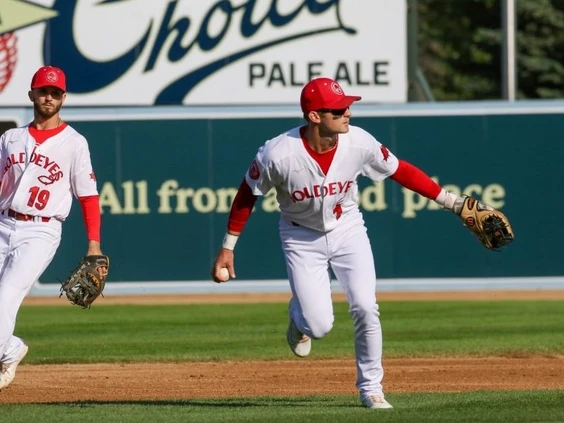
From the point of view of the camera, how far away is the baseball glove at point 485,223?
7.37 m

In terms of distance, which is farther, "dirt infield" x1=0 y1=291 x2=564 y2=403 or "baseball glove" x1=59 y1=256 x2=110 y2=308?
"dirt infield" x1=0 y1=291 x2=564 y2=403

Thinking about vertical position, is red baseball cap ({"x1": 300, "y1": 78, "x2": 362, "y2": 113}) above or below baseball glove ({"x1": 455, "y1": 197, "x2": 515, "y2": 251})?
above

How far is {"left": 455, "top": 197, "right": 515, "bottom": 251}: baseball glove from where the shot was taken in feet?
24.2

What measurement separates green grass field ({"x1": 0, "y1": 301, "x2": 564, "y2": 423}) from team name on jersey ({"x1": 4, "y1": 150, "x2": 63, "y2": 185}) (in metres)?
1.35

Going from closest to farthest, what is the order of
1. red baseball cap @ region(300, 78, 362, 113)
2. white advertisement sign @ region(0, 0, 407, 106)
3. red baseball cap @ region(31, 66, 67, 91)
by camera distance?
1. red baseball cap @ region(300, 78, 362, 113)
2. red baseball cap @ region(31, 66, 67, 91)
3. white advertisement sign @ region(0, 0, 407, 106)

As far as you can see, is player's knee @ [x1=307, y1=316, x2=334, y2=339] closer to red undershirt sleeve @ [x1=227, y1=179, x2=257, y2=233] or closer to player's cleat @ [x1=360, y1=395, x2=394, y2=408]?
player's cleat @ [x1=360, y1=395, x2=394, y2=408]

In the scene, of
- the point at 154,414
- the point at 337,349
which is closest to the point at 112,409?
the point at 154,414

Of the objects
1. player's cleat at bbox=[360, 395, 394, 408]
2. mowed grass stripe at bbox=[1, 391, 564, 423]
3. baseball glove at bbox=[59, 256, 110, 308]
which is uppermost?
baseball glove at bbox=[59, 256, 110, 308]

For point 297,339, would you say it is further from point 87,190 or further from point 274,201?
point 274,201

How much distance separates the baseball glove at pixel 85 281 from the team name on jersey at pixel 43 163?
51 centimetres

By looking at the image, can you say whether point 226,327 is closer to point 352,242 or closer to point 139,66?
point 139,66

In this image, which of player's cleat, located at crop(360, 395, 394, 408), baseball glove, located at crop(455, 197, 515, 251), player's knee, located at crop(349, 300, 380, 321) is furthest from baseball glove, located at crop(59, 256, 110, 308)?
baseball glove, located at crop(455, 197, 515, 251)

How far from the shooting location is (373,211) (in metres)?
17.1

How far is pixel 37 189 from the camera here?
24.7 ft
